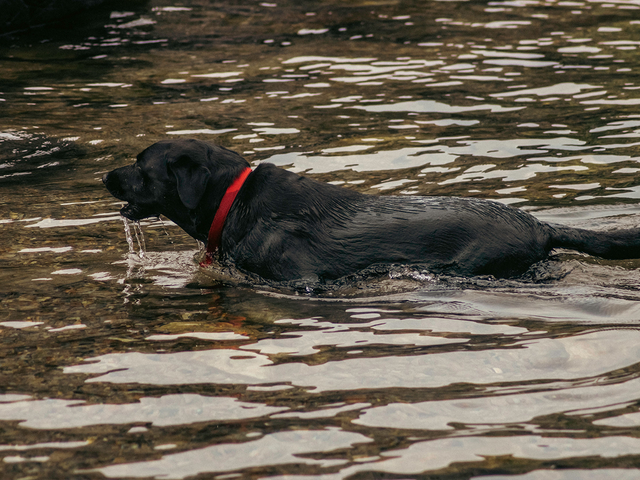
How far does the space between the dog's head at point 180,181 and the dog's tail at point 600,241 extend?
105 inches

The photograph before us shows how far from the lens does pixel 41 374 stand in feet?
14.8

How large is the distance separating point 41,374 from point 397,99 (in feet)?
27.7

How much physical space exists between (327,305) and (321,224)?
2.52 feet

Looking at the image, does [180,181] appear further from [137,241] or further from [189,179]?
[137,241]

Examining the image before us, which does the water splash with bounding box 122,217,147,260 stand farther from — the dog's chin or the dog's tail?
the dog's tail

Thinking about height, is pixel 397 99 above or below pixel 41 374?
above

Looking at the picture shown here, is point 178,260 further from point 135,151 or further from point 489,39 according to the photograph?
point 489,39

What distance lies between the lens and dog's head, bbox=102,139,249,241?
6.28 meters

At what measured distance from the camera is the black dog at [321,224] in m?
5.86

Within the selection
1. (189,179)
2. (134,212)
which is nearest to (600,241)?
(189,179)

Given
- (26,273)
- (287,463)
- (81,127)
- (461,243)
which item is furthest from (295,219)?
(81,127)

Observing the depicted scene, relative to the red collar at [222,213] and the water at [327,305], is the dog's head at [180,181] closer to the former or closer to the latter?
the red collar at [222,213]

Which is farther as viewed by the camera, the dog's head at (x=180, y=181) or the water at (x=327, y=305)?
the dog's head at (x=180, y=181)

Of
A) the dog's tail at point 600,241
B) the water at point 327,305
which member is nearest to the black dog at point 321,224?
the dog's tail at point 600,241
